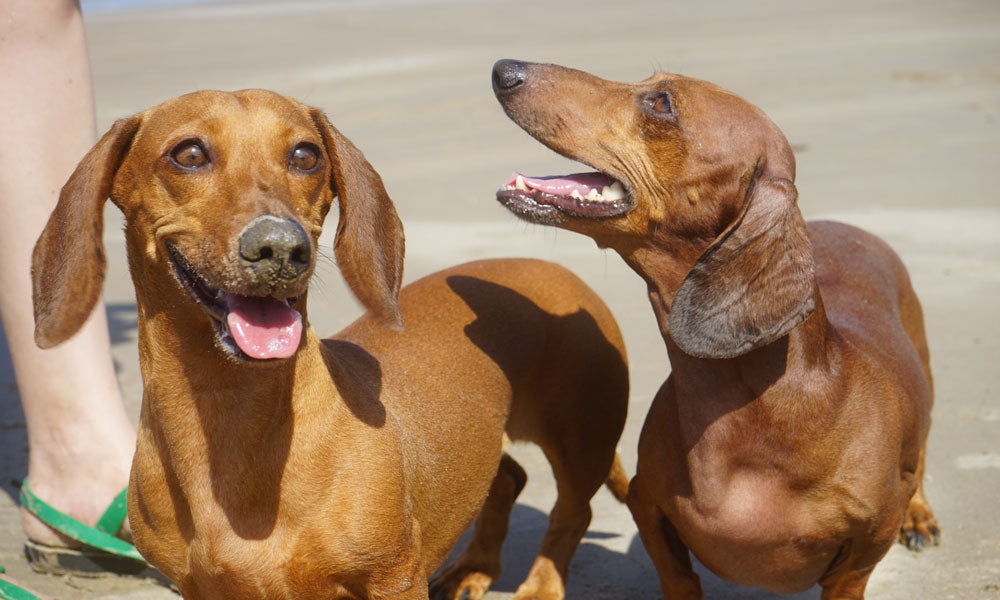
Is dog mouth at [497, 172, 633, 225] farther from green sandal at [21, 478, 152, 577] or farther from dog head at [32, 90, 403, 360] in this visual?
green sandal at [21, 478, 152, 577]

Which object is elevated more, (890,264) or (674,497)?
(890,264)

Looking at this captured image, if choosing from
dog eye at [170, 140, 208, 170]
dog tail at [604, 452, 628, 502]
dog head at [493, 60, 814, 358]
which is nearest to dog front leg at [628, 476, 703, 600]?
dog head at [493, 60, 814, 358]

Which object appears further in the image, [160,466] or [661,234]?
[661,234]

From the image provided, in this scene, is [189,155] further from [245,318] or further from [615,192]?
[615,192]

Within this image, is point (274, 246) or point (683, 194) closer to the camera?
point (274, 246)

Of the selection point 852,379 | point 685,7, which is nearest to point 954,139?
point 852,379

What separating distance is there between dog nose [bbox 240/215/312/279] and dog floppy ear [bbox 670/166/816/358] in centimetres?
117

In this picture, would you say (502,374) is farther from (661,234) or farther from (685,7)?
(685,7)

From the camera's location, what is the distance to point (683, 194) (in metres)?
3.54

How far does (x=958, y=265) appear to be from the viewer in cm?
730

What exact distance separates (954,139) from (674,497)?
8325 millimetres

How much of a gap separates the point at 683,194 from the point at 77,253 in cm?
167

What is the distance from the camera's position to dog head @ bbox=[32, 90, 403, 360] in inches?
106

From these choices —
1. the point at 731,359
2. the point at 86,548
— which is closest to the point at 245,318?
the point at 731,359
